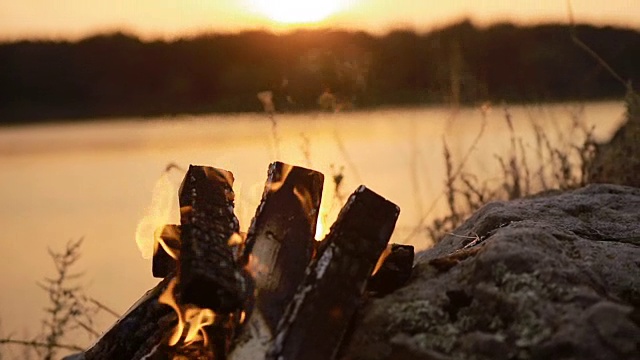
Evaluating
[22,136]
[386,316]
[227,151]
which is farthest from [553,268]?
[22,136]

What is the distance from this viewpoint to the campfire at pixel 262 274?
307 cm

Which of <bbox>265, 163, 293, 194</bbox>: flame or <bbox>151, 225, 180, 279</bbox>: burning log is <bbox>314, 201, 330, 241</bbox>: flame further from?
<bbox>151, 225, 180, 279</bbox>: burning log

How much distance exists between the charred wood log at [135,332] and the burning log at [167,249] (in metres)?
0.12

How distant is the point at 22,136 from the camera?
20766 millimetres

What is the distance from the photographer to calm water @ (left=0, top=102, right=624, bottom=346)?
22.5 feet

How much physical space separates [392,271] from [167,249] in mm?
835

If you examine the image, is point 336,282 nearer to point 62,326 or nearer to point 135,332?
point 135,332

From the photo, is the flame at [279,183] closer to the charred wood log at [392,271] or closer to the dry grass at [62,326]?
the charred wood log at [392,271]

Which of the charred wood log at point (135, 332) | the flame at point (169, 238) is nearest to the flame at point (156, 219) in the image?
the flame at point (169, 238)

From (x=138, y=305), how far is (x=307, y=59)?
3197 millimetres

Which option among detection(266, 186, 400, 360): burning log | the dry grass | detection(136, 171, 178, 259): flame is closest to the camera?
detection(266, 186, 400, 360): burning log

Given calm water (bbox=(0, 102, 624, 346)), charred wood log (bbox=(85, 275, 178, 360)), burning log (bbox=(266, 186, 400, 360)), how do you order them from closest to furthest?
1. burning log (bbox=(266, 186, 400, 360))
2. charred wood log (bbox=(85, 275, 178, 360))
3. calm water (bbox=(0, 102, 624, 346))

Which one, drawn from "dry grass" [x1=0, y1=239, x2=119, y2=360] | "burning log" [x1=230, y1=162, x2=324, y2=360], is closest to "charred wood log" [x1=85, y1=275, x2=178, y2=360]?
"burning log" [x1=230, y1=162, x2=324, y2=360]

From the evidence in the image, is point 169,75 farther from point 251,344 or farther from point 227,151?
point 251,344
